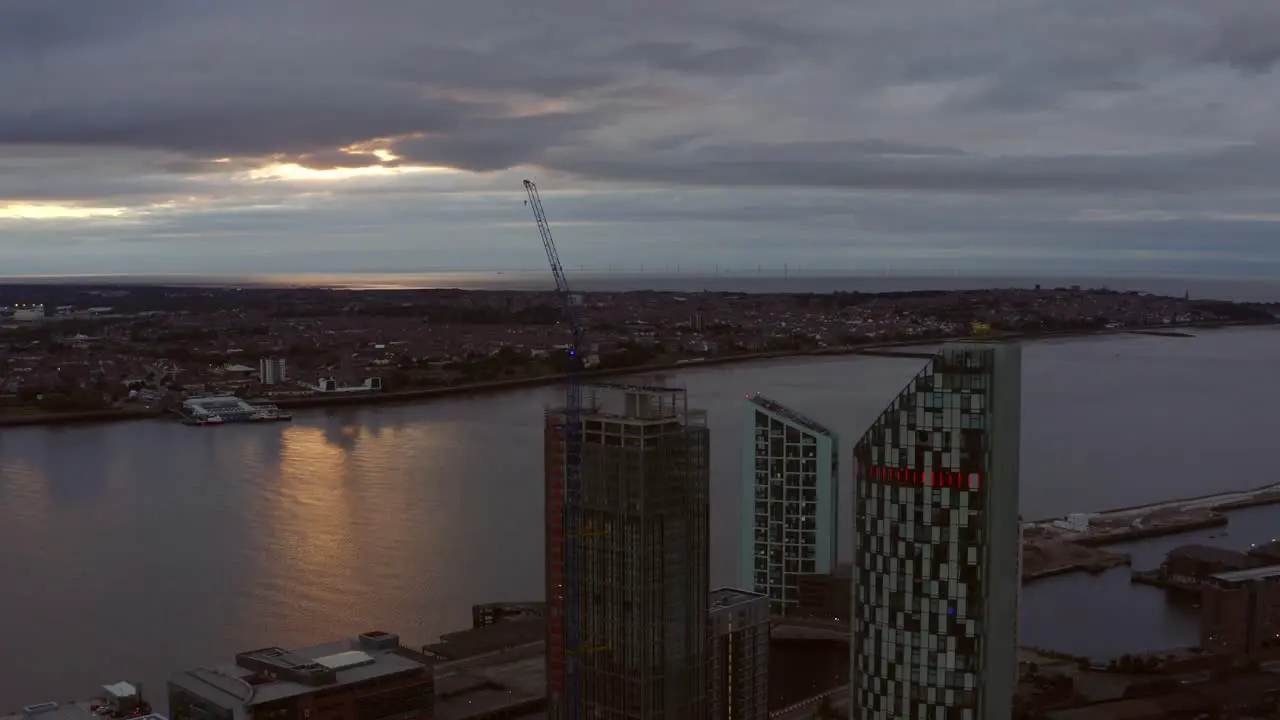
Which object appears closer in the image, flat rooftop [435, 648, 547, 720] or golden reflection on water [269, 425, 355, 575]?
flat rooftop [435, 648, 547, 720]

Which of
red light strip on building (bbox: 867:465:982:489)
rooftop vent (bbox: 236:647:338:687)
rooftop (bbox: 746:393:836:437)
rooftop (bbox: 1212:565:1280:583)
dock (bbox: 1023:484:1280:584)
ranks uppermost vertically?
red light strip on building (bbox: 867:465:982:489)

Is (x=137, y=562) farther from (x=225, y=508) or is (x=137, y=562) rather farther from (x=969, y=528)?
(x=969, y=528)

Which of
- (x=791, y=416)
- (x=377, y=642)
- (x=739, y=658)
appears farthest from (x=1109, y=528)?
(x=377, y=642)

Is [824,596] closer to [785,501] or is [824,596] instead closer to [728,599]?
[785,501]

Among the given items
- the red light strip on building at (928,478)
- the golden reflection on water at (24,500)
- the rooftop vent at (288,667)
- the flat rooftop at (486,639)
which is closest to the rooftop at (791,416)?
the flat rooftop at (486,639)

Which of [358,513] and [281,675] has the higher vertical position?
[281,675]

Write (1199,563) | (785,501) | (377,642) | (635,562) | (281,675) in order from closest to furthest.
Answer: (635,562) < (281,675) < (377,642) < (785,501) < (1199,563)

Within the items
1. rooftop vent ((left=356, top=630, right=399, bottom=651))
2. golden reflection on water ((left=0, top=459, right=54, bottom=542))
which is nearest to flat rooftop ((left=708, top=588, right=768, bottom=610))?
rooftop vent ((left=356, top=630, right=399, bottom=651))

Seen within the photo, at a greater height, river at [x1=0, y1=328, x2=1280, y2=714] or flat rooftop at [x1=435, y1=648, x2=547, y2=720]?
river at [x1=0, y1=328, x2=1280, y2=714]

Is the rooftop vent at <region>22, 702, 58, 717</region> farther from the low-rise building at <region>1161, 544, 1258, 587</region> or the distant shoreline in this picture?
the distant shoreline
